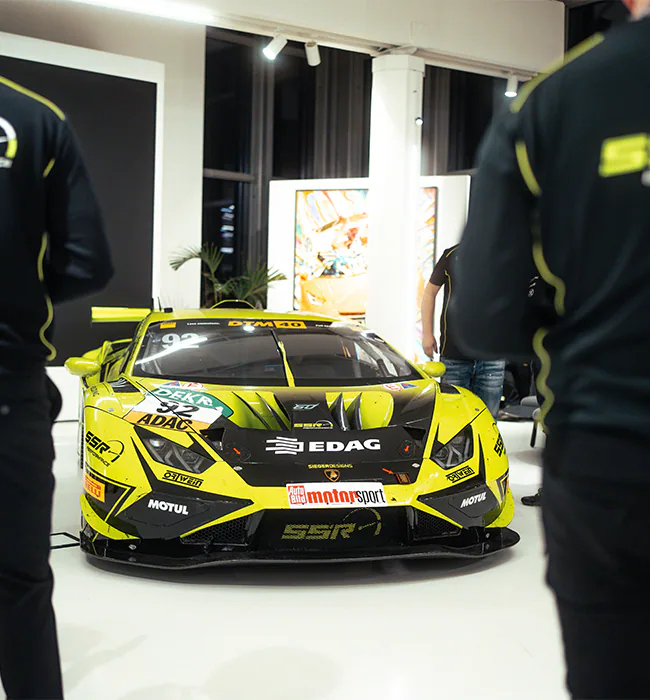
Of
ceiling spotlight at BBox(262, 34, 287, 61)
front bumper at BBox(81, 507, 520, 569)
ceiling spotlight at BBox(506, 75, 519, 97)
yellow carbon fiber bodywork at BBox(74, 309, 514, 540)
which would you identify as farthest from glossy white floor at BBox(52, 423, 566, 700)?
ceiling spotlight at BBox(506, 75, 519, 97)

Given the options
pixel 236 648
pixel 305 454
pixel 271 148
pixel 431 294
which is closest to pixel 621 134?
pixel 236 648

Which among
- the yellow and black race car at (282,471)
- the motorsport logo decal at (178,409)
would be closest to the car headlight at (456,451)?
the yellow and black race car at (282,471)

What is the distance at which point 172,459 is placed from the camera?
3.04 meters

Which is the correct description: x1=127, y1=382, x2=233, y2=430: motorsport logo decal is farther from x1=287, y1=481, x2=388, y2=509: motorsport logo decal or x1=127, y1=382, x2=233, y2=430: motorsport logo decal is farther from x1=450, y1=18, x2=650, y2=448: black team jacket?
x1=450, y1=18, x2=650, y2=448: black team jacket

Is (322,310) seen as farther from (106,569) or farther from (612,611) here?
(612,611)

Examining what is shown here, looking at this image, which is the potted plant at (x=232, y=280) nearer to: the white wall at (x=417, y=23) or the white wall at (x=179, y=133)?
the white wall at (x=179, y=133)

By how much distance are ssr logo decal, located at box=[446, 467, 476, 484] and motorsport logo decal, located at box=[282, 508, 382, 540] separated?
326 mm

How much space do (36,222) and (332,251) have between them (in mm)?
7984

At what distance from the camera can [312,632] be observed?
2637mm

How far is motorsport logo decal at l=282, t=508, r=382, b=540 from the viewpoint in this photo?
2.96 meters

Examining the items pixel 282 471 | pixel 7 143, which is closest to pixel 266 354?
pixel 282 471

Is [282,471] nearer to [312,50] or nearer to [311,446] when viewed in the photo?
[311,446]

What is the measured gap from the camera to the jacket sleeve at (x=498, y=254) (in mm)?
1056

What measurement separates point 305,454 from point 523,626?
0.94 m
